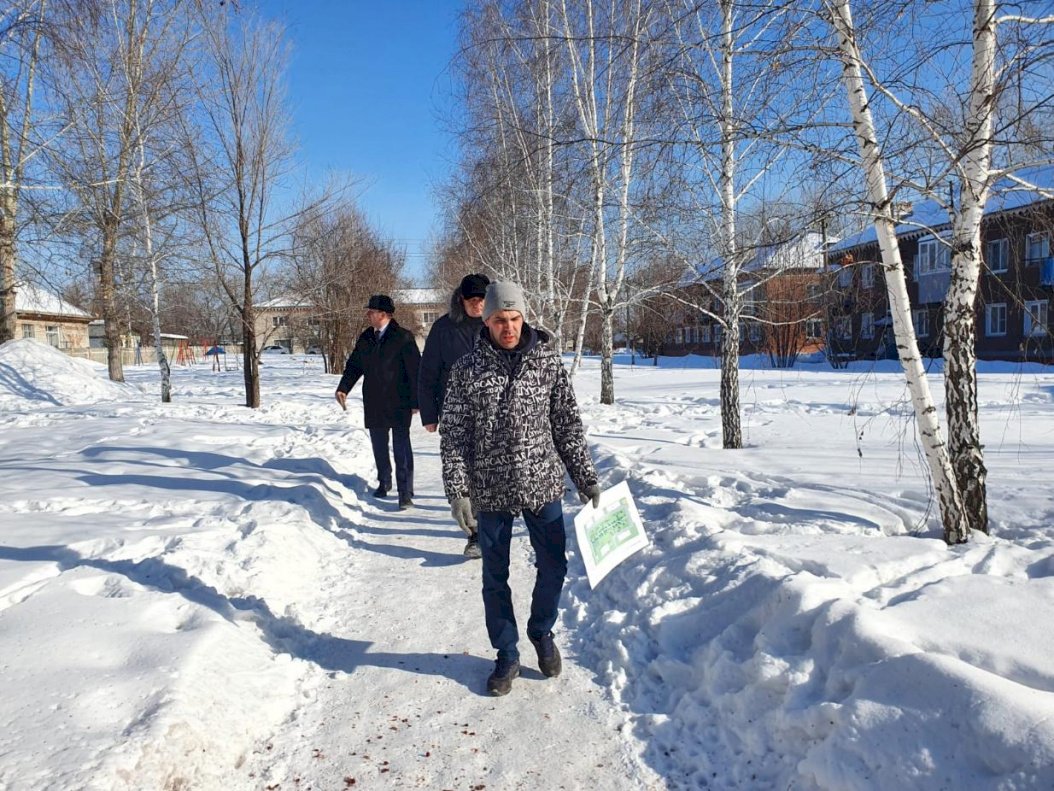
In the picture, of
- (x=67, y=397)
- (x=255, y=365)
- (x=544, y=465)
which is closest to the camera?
(x=544, y=465)

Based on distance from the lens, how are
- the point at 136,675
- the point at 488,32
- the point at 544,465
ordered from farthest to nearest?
1. the point at 488,32
2. the point at 544,465
3. the point at 136,675

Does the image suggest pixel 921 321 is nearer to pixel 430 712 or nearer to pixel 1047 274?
pixel 1047 274

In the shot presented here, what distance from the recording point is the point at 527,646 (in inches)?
144

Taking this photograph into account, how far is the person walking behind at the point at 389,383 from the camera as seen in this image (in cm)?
633

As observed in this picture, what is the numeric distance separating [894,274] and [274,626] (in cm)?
431

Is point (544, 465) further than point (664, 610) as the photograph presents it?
No

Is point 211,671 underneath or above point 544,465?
underneath

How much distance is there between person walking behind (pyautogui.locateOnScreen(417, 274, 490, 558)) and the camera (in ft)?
16.4

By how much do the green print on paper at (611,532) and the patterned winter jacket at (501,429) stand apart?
343mm

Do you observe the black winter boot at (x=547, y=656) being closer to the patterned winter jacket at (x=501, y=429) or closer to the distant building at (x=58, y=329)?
the patterned winter jacket at (x=501, y=429)

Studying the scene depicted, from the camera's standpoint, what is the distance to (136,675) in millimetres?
2828

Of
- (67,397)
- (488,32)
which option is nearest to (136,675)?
(488,32)

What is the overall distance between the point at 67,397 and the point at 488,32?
44.5 ft

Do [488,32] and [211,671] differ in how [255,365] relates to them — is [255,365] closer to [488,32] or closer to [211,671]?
[488,32]
